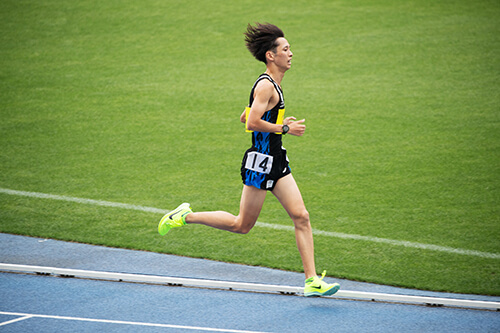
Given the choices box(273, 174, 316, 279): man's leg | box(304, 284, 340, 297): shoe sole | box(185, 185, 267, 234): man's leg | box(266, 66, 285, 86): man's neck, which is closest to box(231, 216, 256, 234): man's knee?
box(185, 185, 267, 234): man's leg

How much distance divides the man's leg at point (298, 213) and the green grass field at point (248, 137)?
0.67 meters

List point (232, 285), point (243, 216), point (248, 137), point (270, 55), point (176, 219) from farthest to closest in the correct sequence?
point (248, 137)
point (176, 219)
point (232, 285)
point (243, 216)
point (270, 55)

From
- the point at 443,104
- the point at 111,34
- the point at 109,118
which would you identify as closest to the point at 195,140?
the point at 109,118

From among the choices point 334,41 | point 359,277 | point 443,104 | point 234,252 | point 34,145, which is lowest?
point 359,277

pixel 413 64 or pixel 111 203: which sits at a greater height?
pixel 413 64

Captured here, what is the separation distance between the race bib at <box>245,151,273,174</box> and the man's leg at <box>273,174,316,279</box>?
0.15m

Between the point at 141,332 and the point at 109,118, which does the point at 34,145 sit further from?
the point at 141,332

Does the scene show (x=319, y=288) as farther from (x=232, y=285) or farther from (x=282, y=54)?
(x=282, y=54)

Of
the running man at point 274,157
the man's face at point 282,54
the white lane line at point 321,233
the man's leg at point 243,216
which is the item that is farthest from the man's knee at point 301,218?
the white lane line at point 321,233

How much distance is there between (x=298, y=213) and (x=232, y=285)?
0.93 m

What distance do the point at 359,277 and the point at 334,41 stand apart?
8.69 metres

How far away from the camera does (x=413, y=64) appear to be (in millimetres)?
11445

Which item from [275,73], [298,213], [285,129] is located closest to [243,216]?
[298,213]

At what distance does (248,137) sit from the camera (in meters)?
9.03
